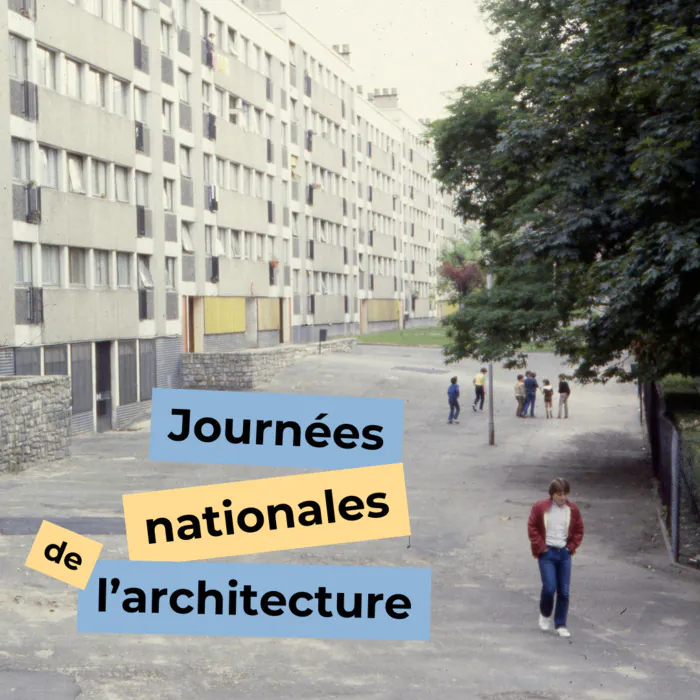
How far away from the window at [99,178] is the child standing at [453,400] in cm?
1320

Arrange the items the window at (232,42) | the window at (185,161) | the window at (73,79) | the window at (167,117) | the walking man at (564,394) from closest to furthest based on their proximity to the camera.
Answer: the window at (73,79), the walking man at (564,394), the window at (167,117), the window at (185,161), the window at (232,42)

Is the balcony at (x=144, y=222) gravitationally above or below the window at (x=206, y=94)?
below

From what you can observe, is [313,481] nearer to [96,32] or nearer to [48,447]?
[48,447]

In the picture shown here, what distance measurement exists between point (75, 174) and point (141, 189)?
5.23m

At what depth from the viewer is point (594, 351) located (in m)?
21.8

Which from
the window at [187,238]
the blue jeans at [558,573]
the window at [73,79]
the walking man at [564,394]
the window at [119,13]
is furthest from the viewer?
the window at [187,238]

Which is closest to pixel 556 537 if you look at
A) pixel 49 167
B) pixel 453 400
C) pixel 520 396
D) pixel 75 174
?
pixel 49 167

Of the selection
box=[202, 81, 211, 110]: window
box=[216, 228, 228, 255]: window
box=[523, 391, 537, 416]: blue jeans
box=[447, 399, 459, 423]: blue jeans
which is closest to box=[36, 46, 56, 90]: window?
box=[202, 81, 211, 110]: window

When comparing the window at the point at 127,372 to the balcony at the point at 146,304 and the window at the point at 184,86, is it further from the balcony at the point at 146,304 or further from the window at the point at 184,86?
the window at the point at 184,86

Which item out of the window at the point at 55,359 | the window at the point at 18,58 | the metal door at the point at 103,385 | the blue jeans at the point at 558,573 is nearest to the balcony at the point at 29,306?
the window at the point at 55,359

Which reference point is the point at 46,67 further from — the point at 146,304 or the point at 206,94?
the point at 206,94

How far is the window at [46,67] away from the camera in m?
34.3

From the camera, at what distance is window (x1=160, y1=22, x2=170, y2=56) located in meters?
43.6

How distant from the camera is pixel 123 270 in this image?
4053 cm
